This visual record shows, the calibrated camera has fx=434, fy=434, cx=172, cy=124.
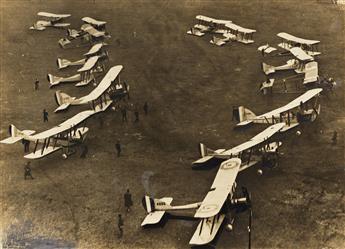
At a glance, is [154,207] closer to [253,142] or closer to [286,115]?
[253,142]

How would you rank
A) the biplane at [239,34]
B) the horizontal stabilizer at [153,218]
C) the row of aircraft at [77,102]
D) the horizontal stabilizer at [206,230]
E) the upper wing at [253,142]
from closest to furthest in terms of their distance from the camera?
the horizontal stabilizer at [206,230]
the horizontal stabilizer at [153,218]
the upper wing at [253,142]
the row of aircraft at [77,102]
the biplane at [239,34]

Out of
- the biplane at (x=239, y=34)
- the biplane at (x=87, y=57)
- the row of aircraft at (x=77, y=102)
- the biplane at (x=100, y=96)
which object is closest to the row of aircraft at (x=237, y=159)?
the biplane at (x=239, y=34)

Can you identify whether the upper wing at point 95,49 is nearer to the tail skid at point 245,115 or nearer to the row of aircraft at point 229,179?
the row of aircraft at point 229,179

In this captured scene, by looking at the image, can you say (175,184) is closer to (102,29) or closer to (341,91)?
(341,91)

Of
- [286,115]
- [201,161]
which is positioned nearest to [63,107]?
[201,161]

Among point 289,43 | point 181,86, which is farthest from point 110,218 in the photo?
point 289,43

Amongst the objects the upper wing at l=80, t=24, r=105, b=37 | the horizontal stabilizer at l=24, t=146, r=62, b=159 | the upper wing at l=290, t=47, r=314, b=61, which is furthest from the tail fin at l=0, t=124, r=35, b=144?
the upper wing at l=290, t=47, r=314, b=61
